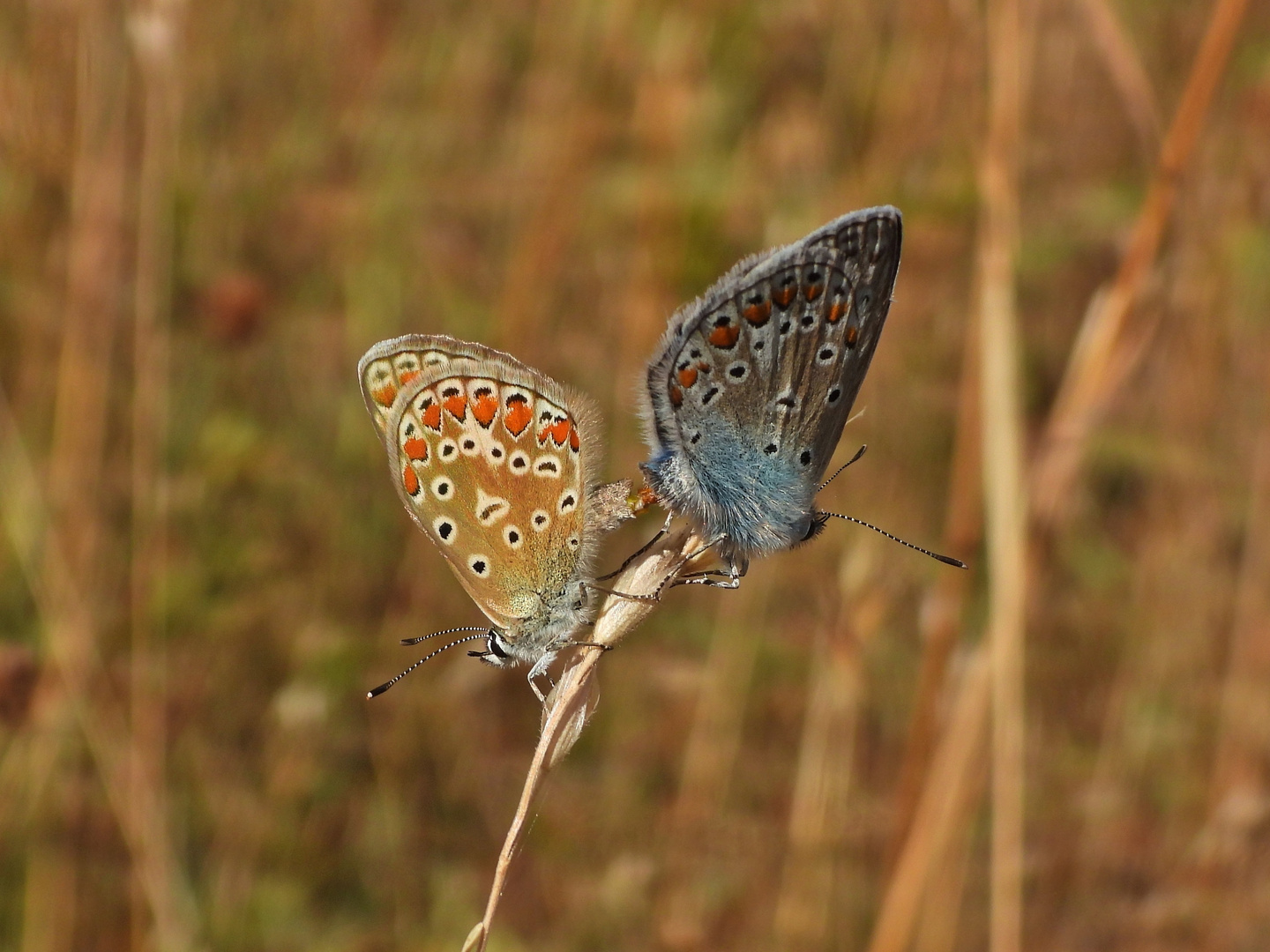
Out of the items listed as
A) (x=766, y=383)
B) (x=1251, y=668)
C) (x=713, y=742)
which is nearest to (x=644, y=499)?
(x=766, y=383)

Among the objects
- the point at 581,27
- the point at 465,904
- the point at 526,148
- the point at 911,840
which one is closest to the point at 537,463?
the point at 911,840

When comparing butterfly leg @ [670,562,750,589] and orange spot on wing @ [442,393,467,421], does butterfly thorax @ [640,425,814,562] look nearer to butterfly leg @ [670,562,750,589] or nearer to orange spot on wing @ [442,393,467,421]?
butterfly leg @ [670,562,750,589]

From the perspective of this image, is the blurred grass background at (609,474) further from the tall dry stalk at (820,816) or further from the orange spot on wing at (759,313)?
the orange spot on wing at (759,313)

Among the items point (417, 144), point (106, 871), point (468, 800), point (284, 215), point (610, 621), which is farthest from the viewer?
point (417, 144)

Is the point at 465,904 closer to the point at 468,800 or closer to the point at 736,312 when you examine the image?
the point at 468,800

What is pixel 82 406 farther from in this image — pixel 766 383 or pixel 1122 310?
pixel 1122 310

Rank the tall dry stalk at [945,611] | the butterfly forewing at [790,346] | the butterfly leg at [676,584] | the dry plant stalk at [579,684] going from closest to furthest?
1. the dry plant stalk at [579,684]
2. the butterfly leg at [676,584]
3. the butterfly forewing at [790,346]
4. the tall dry stalk at [945,611]

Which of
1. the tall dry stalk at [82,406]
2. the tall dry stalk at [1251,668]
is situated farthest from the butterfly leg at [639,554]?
the tall dry stalk at [1251,668]
